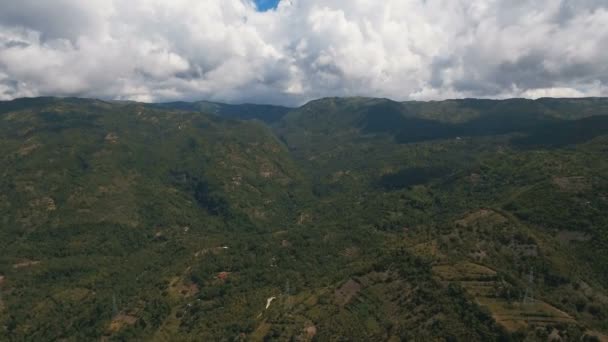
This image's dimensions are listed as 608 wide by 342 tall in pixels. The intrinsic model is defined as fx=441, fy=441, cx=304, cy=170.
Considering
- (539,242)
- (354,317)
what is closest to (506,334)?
(354,317)

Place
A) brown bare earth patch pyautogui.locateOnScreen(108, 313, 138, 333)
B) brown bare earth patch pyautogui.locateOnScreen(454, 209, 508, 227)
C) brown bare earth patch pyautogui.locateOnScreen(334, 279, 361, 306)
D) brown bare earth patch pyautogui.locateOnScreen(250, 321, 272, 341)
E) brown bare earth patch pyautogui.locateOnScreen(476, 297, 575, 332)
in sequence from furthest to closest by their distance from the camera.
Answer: brown bare earth patch pyautogui.locateOnScreen(454, 209, 508, 227), brown bare earth patch pyautogui.locateOnScreen(108, 313, 138, 333), brown bare earth patch pyautogui.locateOnScreen(334, 279, 361, 306), brown bare earth patch pyautogui.locateOnScreen(250, 321, 272, 341), brown bare earth patch pyautogui.locateOnScreen(476, 297, 575, 332)

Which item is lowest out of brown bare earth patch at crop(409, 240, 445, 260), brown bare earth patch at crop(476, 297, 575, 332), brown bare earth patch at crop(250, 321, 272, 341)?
brown bare earth patch at crop(250, 321, 272, 341)

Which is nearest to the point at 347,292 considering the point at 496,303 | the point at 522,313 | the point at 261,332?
the point at 261,332

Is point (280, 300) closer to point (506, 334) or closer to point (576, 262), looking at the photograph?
point (506, 334)

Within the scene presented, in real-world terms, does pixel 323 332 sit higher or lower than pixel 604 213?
lower

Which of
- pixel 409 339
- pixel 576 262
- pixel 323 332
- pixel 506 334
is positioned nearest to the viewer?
pixel 506 334

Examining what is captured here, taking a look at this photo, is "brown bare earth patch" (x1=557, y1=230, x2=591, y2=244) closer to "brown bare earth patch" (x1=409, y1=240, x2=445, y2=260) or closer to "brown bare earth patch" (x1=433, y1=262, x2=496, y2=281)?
"brown bare earth patch" (x1=409, y1=240, x2=445, y2=260)

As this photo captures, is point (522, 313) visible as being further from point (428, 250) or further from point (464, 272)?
point (428, 250)

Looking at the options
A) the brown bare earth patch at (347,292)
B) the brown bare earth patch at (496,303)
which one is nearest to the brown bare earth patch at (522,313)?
the brown bare earth patch at (496,303)

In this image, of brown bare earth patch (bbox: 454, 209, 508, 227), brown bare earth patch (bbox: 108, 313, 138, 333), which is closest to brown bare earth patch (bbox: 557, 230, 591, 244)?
brown bare earth patch (bbox: 454, 209, 508, 227)
